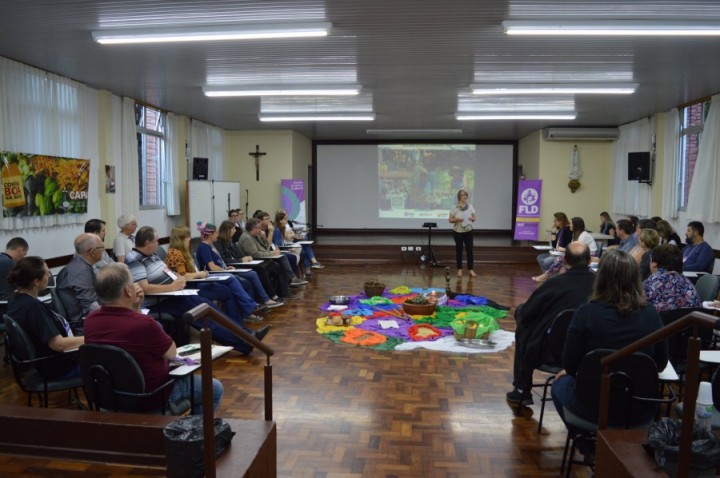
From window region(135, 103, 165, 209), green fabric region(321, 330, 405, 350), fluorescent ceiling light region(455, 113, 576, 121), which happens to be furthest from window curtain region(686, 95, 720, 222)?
window region(135, 103, 165, 209)

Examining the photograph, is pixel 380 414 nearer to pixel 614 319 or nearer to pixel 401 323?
pixel 614 319

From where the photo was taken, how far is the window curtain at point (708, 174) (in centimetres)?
823

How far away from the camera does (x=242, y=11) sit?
4.64 m

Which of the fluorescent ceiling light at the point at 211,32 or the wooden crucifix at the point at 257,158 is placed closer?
the fluorescent ceiling light at the point at 211,32

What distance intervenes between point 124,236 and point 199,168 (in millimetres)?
4388

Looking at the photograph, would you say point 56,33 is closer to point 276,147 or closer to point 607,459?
point 607,459

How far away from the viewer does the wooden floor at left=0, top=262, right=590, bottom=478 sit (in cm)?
320

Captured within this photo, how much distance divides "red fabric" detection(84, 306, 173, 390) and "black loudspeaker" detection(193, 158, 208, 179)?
850 centimetres

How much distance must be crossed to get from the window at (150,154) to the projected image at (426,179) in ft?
21.1

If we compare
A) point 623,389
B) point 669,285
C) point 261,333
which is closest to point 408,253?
point 261,333

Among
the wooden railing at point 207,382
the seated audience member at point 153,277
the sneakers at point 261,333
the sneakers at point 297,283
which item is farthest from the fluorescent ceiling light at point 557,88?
the wooden railing at point 207,382

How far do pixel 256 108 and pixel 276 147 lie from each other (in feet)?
A: 10.6

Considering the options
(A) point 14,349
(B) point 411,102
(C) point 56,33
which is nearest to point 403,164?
(B) point 411,102

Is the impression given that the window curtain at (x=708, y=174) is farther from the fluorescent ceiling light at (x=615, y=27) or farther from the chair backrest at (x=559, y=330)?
the chair backrest at (x=559, y=330)
